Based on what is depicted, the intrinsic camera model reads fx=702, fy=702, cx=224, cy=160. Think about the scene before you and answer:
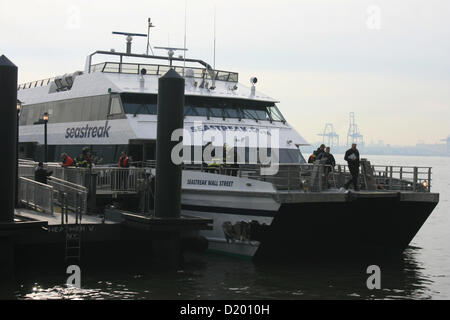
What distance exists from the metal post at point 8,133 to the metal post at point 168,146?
3067 mm

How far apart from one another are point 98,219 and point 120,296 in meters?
3.87

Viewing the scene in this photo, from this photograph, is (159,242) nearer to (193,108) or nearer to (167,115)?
(167,115)

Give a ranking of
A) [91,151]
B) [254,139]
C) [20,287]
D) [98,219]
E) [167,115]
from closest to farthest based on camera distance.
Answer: [20,287] → [167,115] → [98,219] → [254,139] → [91,151]

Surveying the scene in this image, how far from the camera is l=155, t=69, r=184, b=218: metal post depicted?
15.2m

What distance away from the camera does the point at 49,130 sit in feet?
83.9

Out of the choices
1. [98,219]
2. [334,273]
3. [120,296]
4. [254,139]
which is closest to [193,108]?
[254,139]

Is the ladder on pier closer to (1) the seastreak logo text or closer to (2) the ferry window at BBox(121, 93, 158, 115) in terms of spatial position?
(2) the ferry window at BBox(121, 93, 158, 115)

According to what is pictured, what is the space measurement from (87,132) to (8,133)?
848 centimetres

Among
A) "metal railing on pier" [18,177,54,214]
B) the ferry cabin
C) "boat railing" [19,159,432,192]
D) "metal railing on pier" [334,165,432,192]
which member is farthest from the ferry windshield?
"metal railing on pier" [334,165,432,192]

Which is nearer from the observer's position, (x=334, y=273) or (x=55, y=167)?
(x=334, y=273)

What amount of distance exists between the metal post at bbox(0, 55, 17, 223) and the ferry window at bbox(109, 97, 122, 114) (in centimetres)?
645

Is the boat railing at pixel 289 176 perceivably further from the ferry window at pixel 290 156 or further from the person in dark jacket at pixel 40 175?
the ferry window at pixel 290 156
